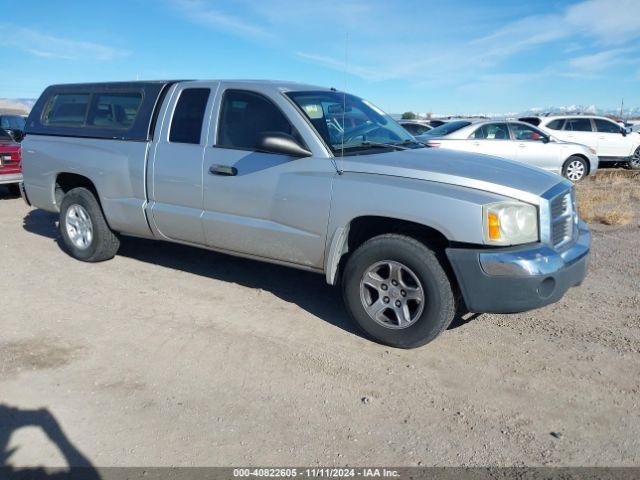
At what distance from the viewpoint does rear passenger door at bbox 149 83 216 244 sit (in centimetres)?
493

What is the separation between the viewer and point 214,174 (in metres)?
4.77

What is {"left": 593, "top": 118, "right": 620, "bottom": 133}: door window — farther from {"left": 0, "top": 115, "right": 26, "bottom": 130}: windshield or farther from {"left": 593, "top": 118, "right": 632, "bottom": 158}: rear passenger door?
{"left": 0, "top": 115, "right": 26, "bottom": 130}: windshield

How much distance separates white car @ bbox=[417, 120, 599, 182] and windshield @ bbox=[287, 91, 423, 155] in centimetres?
721

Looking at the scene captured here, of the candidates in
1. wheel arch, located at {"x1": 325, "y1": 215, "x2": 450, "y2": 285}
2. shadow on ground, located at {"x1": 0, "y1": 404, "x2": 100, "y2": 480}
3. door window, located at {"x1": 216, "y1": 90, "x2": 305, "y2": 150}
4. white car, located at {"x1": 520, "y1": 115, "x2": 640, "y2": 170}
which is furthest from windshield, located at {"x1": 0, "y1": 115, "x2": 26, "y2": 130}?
shadow on ground, located at {"x1": 0, "y1": 404, "x2": 100, "y2": 480}

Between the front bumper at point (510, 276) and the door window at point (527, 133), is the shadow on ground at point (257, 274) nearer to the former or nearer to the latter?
the front bumper at point (510, 276)

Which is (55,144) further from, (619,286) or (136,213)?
(619,286)

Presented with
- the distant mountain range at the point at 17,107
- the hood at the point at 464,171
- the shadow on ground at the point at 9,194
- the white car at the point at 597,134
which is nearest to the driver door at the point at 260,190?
the hood at the point at 464,171

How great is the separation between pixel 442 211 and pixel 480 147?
9.35 metres

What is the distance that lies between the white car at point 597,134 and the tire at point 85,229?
12.8m

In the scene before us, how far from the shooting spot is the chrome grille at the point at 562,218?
153 inches

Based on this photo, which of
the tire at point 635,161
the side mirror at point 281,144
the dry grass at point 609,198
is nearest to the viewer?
the side mirror at point 281,144

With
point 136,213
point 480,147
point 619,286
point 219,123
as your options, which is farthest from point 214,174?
point 480,147

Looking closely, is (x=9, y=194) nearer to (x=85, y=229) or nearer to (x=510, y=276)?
(x=85, y=229)

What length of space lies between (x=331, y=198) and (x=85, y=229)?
3324mm
